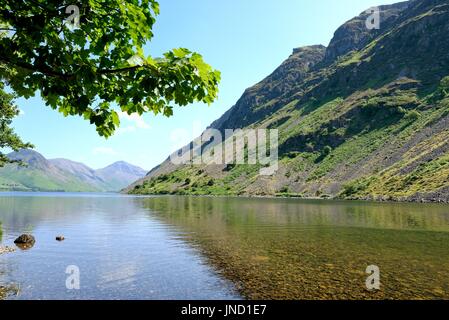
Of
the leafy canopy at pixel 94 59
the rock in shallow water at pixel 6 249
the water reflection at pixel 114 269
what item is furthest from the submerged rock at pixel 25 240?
the leafy canopy at pixel 94 59

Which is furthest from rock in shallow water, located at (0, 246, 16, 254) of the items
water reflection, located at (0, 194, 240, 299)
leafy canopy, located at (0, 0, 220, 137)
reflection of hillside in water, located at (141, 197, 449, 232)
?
reflection of hillside in water, located at (141, 197, 449, 232)

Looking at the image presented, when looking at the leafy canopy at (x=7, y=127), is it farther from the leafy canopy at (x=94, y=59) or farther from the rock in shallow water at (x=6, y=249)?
the leafy canopy at (x=94, y=59)

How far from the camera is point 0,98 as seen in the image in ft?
141

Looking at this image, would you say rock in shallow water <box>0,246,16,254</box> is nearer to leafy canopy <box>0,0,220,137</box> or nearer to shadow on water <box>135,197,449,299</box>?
shadow on water <box>135,197,449,299</box>

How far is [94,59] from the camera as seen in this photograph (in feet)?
28.7

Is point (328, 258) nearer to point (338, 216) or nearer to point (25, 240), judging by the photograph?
point (25, 240)

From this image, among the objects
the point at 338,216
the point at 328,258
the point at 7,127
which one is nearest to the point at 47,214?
the point at 7,127

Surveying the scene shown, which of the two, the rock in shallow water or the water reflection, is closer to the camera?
the water reflection

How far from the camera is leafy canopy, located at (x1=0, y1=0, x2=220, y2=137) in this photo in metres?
8.39

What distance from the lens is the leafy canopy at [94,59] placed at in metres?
8.39

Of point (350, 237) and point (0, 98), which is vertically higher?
point (0, 98)
